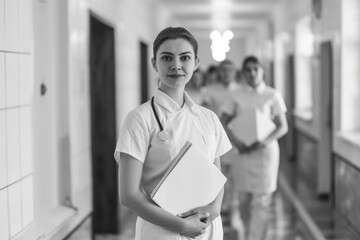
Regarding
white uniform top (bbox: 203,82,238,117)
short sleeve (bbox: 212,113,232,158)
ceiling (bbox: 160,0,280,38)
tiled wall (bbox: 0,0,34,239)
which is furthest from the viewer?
ceiling (bbox: 160,0,280,38)

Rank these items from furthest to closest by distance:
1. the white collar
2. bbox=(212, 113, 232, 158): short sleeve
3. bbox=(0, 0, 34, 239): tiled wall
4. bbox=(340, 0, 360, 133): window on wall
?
bbox=(340, 0, 360, 133): window on wall → bbox=(0, 0, 34, 239): tiled wall → bbox=(212, 113, 232, 158): short sleeve → the white collar

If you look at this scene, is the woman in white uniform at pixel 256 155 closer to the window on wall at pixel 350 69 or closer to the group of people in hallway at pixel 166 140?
the window on wall at pixel 350 69

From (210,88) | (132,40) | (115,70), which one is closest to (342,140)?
(210,88)

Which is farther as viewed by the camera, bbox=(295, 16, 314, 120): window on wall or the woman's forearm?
bbox=(295, 16, 314, 120): window on wall

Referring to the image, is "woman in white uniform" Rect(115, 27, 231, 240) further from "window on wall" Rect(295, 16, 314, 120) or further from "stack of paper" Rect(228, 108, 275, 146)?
"window on wall" Rect(295, 16, 314, 120)

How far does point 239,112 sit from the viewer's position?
14.6 ft

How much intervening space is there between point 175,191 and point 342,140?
4.17 meters

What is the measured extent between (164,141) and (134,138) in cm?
10

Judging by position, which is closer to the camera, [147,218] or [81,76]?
[147,218]

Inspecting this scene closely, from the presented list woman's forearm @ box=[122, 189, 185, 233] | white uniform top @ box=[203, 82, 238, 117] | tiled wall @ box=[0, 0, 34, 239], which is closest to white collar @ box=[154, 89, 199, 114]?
woman's forearm @ box=[122, 189, 185, 233]

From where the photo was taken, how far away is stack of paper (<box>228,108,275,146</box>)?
14.3 ft

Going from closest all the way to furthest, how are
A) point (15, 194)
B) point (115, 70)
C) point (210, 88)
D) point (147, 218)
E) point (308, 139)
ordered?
point (147, 218)
point (15, 194)
point (115, 70)
point (210, 88)
point (308, 139)

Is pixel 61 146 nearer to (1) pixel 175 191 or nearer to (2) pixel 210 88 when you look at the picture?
(1) pixel 175 191

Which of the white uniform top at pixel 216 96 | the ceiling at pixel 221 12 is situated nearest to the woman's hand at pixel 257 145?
the white uniform top at pixel 216 96
